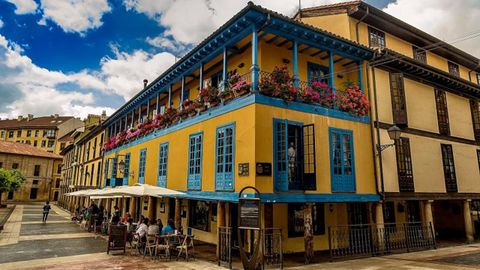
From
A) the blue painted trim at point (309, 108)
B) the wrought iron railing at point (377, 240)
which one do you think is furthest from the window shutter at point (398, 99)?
the wrought iron railing at point (377, 240)

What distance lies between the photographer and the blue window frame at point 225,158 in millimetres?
10375

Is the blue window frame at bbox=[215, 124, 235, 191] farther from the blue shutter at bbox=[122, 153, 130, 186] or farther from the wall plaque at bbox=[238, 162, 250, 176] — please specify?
A: the blue shutter at bbox=[122, 153, 130, 186]

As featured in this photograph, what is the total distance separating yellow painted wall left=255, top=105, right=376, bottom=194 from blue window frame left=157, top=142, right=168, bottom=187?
7469mm

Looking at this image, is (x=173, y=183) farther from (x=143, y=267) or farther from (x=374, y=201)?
(x=374, y=201)

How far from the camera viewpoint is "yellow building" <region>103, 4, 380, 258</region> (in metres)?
9.91

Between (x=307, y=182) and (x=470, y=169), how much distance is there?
12.4 meters

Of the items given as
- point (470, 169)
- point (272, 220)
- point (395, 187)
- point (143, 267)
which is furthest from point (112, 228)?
point (470, 169)

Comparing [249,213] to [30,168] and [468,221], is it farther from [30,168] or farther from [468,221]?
[30,168]

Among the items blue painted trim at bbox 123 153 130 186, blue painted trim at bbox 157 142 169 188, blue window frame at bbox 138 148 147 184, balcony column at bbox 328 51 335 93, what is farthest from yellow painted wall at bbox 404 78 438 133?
blue painted trim at bbox 123 153 130 186

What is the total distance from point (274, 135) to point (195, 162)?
171 inches

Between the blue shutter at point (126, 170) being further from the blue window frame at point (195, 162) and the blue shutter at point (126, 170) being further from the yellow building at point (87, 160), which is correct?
the blue window frame at point (195, 162)

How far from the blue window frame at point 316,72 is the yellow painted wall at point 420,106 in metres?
4.33

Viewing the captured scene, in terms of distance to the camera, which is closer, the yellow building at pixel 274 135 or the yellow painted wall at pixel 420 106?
the yellow building at pixel 274 135

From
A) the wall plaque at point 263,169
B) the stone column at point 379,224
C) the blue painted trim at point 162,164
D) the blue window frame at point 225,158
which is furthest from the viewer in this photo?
the blue painted trim at point 162,164
